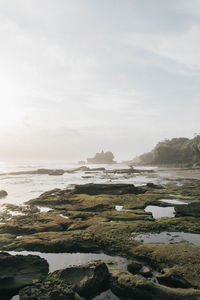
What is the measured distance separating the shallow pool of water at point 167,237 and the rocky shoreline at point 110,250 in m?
0.75

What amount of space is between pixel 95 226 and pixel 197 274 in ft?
37.5

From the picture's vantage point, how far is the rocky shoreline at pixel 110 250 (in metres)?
10.5

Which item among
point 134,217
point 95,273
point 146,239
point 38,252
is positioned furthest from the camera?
point 134,217

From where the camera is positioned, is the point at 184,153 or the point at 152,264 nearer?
the point at 152,264

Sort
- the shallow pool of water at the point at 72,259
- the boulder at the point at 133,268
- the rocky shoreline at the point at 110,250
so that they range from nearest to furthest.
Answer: the rocky shoreline at the point at 110,250 → the boulder at the point at 133,268 → the shallow pool of water at the point at 72,259

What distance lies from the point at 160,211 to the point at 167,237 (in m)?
10.7

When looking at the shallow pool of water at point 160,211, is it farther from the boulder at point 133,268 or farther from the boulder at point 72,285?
the boulder at point 72,285

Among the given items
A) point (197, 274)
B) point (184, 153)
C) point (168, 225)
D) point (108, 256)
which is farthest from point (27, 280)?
point (184, 153)

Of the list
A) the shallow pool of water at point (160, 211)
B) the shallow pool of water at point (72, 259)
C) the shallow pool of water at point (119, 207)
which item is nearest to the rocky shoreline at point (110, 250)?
the shallow pool of water at point (119, 207)

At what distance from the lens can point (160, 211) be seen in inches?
1141

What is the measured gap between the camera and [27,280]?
11680 mm

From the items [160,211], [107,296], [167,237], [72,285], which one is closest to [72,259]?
[72,285]

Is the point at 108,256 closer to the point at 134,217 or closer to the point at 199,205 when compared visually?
the point at 134,217

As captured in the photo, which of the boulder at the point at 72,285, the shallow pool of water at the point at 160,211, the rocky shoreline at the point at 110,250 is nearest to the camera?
the boulder at the point at 72,285
